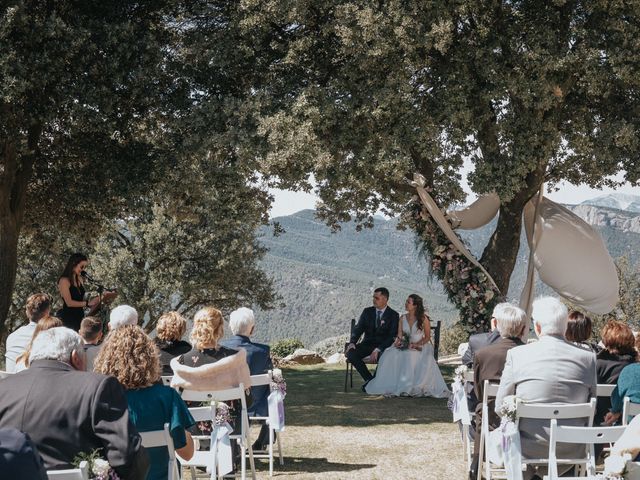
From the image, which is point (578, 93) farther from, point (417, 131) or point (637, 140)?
point (417, 131)

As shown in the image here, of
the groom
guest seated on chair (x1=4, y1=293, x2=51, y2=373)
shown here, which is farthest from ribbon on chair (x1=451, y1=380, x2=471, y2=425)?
the groom

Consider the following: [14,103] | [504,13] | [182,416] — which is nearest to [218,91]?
[14,103]

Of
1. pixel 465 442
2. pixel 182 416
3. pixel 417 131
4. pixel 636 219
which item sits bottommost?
pixel 465 442

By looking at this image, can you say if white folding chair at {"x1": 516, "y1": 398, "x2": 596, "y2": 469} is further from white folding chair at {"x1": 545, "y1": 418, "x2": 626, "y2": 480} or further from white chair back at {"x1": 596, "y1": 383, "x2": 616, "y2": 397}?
white chair back at {"x1": 596, "y1": 383, "x2": 616, "y2": 397}

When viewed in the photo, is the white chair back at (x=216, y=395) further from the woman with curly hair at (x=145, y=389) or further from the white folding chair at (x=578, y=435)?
the white folding chair at (x=578, y=435)

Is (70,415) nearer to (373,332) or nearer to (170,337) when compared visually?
(170,337)

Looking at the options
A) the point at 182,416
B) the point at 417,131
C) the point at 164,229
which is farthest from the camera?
the point at 164,229

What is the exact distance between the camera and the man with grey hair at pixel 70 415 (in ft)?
12.6

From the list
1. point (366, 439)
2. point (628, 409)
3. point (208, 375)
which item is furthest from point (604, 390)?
point (366, 439)

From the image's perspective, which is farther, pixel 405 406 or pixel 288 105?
pixel 288 105

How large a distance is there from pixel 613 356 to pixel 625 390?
0.80m

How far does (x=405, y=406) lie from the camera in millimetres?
12180

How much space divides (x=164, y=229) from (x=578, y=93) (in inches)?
1005

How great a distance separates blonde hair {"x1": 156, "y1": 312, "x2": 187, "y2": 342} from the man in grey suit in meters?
2.90
